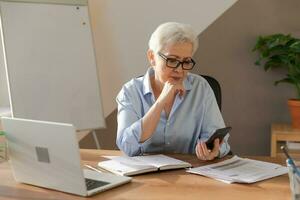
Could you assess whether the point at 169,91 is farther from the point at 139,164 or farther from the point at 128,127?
the point at 139,164

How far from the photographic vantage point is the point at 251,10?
10.5 ft

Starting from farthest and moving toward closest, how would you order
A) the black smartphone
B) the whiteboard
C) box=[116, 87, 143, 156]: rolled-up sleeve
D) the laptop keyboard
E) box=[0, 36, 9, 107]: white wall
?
box=[0, 36, 9, 107]: white wall
the whiteboard
box=[116, 87, 143, 156]: rolled-up sleeve
the black smartphone
the laptop keyboard

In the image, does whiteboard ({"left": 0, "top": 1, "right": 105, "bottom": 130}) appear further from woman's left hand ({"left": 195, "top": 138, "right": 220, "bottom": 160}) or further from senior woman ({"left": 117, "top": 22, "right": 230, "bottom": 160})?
woman's left hand ({"left": 195, "top": 138, "right": 220, "bottom": 160})

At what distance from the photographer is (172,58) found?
2.06 metres

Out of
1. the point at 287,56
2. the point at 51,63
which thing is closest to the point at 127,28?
the point at 51,63

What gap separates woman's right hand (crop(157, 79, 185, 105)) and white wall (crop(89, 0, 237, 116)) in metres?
1.28

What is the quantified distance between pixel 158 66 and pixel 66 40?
3.48 feet

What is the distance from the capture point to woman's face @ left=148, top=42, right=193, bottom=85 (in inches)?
81.0

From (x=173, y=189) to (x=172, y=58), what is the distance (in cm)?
73

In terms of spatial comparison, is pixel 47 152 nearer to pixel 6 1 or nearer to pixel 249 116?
pixel 6 1

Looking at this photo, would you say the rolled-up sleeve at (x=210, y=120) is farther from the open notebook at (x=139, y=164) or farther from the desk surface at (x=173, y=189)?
the desk surface at (x=173, y=189)

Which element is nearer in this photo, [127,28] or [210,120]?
[210,120]

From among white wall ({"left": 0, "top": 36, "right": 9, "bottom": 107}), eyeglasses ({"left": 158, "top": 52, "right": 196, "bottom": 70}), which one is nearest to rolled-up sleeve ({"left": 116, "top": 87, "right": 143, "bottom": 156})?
eyeglasses ({"left": 158, "top": 52, "right": 196, "bottom": 70})

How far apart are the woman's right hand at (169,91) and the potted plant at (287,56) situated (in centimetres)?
113
